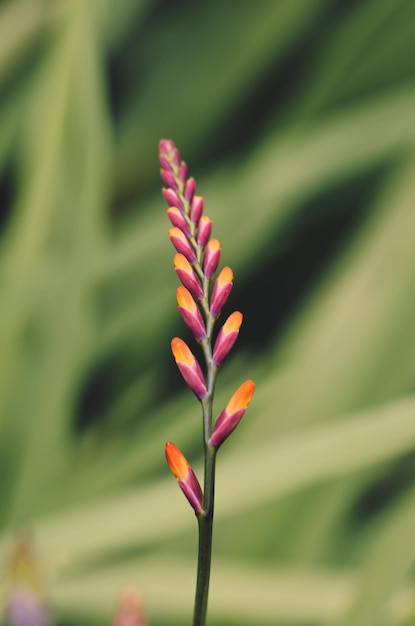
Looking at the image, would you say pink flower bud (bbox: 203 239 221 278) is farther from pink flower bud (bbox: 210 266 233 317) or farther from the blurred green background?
the blurred green background

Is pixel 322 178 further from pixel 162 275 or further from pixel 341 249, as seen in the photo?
pixel 162 275

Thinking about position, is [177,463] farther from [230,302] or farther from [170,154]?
[230,302]

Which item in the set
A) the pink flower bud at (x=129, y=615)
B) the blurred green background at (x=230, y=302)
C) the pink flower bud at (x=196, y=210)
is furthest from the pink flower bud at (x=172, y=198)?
the blurred green background at (x=230, y=302)

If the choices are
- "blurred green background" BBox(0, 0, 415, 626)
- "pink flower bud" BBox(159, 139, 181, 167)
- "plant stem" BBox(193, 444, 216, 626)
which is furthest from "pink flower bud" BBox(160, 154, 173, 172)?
"blurred green background" BBox(0, 0, 415, 626)

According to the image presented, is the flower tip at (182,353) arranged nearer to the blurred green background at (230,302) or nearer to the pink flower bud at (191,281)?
the pink flower bud at (191,281)

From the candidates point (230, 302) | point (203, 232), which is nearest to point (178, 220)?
point (203, 232)

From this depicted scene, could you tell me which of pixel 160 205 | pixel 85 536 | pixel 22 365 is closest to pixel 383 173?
pixel 160 205

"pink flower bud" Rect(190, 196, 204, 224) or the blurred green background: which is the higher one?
the blurred green background
